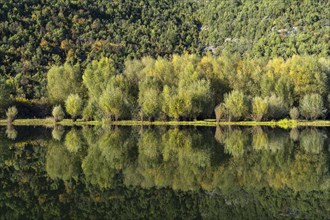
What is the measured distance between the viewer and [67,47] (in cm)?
14162

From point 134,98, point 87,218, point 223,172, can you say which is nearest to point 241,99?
point 134,98

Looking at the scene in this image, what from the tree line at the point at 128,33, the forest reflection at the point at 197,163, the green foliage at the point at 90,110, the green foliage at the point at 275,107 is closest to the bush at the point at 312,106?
the green foliage at the point at 275,107

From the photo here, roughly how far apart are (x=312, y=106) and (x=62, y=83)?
58.6m

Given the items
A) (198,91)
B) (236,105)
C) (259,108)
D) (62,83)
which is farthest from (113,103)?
(259,108)

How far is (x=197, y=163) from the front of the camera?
109ft

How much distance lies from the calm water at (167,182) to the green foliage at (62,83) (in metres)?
59.8

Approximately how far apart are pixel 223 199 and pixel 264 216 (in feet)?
11.3

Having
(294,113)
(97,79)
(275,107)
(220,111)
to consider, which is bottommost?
(294,113)

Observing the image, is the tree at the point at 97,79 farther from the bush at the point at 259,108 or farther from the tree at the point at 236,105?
the bush at the point at 259,108

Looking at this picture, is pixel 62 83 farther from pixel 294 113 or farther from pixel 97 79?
pixel 294 113

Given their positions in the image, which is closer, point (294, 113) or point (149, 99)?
point (294, 113)

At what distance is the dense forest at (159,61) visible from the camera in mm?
83562

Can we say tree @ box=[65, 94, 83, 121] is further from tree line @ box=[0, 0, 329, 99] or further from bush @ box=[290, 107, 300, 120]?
bush @ box=[290, 107, 300, 120]

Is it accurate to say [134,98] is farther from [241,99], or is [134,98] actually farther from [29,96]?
[29,96]
